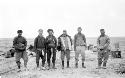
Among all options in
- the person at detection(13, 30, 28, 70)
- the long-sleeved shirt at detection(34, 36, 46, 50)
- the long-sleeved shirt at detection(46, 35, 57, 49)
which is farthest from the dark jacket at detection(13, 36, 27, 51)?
the long-sleeved shirt at detection(46, 35, 57, 49)

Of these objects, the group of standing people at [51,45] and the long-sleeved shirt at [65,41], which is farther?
the long-sleeved shirt at [65,41]

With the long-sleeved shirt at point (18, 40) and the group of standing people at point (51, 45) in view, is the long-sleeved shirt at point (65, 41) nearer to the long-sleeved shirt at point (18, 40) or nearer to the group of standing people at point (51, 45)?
the group of standing people at point (51, 45)

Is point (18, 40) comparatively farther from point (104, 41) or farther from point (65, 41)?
point (104, 41)

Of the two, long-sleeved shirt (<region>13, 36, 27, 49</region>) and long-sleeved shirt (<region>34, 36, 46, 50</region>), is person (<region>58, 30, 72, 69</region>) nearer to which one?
long-sleeved shirt (<region>34, 36, 46, 50</region>)

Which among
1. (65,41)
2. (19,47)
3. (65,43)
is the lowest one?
(19,47)

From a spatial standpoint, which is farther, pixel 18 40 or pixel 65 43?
pixel 65 43

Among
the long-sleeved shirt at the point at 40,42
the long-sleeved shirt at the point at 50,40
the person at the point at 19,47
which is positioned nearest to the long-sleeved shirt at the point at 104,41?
the long-sleeved shirt at the point at 50,40

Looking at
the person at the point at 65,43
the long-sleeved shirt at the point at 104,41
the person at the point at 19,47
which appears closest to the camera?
the person at the point at 19,47

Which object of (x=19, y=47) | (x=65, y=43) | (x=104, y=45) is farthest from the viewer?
(x=65, y=43)

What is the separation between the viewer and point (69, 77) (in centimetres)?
1004

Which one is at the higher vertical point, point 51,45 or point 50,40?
point 50,40

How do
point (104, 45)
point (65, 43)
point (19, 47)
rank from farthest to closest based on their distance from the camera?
point (65, 43), point (104, 45), point (19, 47)

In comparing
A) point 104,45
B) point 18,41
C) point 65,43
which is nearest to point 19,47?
point 18,41

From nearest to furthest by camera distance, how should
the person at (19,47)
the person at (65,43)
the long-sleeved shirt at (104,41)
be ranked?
the person at (19,47)
the long-sleeved shirt at (104,41)
the person at (65,43)
